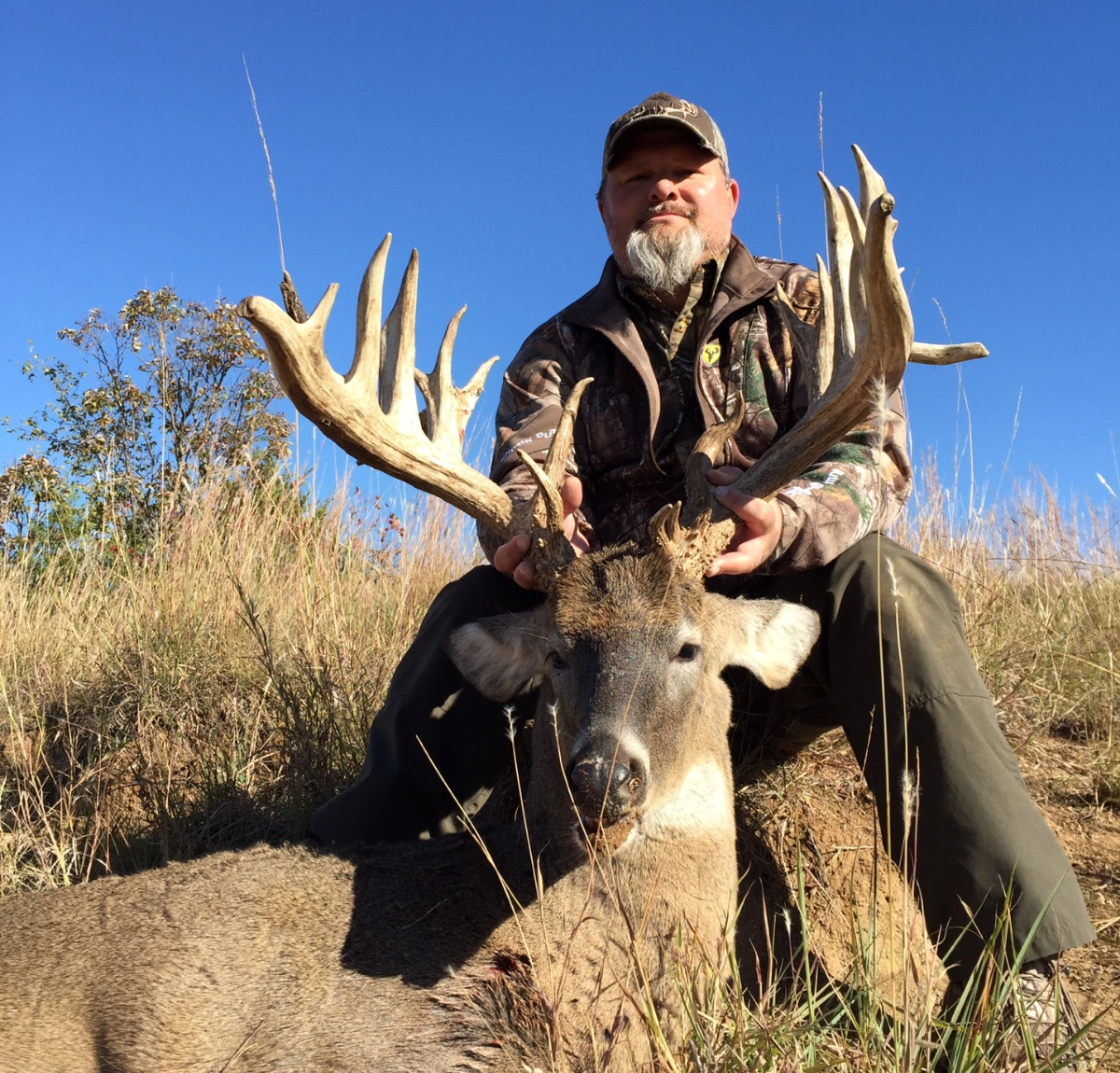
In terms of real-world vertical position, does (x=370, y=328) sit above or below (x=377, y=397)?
above

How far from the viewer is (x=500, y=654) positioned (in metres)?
3.63

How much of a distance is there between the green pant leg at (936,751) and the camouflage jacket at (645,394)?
55 centimetres

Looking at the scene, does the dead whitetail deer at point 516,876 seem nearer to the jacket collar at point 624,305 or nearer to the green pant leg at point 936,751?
the green pant leg at point 936,751

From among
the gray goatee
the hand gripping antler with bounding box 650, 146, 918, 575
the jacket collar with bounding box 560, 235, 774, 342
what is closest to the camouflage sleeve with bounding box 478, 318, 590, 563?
the jacket collar with bounding box 560, 235, 774, 342

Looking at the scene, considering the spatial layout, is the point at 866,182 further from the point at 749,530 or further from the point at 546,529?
the point at 546,529

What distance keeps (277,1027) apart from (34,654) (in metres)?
3.89

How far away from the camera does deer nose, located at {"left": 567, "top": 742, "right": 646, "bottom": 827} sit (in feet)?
9.09

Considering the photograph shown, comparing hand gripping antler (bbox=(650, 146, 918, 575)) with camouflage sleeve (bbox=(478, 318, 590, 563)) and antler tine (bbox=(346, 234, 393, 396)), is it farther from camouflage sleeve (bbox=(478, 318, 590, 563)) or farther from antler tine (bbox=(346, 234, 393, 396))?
antler tine (bbox=(346, 234, 393, 396))

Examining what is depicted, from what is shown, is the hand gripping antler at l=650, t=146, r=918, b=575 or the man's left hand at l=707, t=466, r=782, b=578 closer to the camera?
the hand gripping antler at l=650, t=146, r=918, b=575

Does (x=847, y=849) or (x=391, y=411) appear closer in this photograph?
(x=391, y=411)

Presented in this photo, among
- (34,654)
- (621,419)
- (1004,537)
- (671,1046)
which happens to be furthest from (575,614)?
(1004,537)

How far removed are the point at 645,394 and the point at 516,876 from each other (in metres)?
2.14

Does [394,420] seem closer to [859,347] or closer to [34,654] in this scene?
[859,347]

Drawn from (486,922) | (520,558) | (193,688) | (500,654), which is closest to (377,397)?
(520,558)
